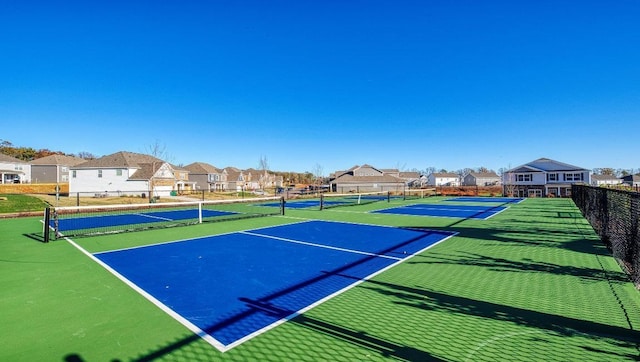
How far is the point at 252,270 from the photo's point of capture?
21.9 feet

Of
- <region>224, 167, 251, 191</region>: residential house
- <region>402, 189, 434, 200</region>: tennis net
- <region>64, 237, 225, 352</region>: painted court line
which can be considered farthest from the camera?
<region>224, 167, 251, 191</region>: residential house

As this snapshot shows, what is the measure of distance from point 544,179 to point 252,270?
189 feet

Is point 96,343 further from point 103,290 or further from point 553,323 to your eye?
point 553,323

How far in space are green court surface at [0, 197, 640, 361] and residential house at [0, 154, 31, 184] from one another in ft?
194

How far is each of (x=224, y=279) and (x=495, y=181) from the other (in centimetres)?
9728

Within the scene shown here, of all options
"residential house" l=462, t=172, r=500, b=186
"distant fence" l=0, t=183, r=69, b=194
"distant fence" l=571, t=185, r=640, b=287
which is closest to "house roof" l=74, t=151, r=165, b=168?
"distant fence" l=0, t=183, r=69, b=194

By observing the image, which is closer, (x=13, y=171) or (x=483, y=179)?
(x=13, y=171)

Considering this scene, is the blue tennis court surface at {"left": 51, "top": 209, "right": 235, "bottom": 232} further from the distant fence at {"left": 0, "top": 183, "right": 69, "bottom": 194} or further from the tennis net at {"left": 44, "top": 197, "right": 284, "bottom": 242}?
the distant fence at {"left": 0, "top": 183, "right": 69, "bottom": 194}

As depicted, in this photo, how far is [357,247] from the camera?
9.03m

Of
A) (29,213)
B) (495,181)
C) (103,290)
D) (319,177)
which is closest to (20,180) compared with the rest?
(29,213)

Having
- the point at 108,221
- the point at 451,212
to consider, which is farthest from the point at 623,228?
the point at 108,221

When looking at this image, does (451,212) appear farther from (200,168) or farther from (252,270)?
(200,168)

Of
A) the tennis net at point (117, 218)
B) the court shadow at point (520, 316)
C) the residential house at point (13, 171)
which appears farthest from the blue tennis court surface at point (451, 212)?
the residential house at point (13, 171)

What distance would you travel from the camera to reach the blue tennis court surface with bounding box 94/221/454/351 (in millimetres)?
4359
